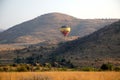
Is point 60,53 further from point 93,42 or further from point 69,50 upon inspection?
point 93,42

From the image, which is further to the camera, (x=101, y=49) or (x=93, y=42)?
(x=93, y=42)

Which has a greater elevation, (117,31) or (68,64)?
(117,31)

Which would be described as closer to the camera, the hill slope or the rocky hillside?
the rocky hillside

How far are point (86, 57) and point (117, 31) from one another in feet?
62.0

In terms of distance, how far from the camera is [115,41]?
86.3m

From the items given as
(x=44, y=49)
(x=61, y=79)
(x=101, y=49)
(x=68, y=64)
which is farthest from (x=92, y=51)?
(x=61, y=79)

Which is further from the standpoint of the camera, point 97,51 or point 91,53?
point 97,51

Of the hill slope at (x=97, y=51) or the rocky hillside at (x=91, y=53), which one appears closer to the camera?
the rocky hillside at (x=91, y=53)

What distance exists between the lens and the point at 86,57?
78.9 meters

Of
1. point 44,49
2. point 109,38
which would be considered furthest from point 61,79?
point 44,49

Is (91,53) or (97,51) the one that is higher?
(97,51)

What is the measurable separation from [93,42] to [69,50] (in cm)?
742

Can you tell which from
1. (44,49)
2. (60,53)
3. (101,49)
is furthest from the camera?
(44,49)

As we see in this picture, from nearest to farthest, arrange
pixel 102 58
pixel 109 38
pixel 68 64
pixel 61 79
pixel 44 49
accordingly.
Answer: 1. pixel 61 79
2. pixel 68 64
3. pixel 102 58
4. pixel 109 38
5. pixel 44 49
